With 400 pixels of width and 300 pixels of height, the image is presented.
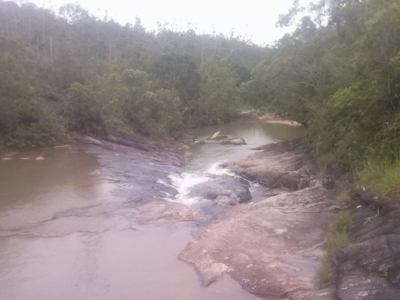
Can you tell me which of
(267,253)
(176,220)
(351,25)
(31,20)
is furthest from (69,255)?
(31,20)

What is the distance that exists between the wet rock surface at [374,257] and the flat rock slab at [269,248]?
2.45ft

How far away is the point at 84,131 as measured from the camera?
27.3m

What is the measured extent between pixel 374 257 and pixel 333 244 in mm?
1341

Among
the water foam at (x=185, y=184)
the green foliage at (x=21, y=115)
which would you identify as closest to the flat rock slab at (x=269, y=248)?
the water foam at (x=185, y=184)

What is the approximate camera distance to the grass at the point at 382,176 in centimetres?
970

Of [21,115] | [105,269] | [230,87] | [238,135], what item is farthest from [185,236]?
[230,87]

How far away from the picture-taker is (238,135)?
3709cm

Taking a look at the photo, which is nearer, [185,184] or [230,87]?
[185,184]

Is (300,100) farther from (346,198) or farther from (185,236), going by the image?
(185,236)

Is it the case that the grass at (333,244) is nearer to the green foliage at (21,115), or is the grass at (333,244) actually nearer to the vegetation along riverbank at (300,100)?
the vegetation along riverbank at (300,100)

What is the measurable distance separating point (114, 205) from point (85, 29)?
52709 millimetres

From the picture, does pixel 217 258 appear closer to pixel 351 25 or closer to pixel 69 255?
pixel 69 255

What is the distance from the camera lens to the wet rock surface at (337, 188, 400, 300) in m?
7.35

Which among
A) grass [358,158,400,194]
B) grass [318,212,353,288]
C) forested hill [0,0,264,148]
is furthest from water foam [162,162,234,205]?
forested hill [0,0,264,148]
